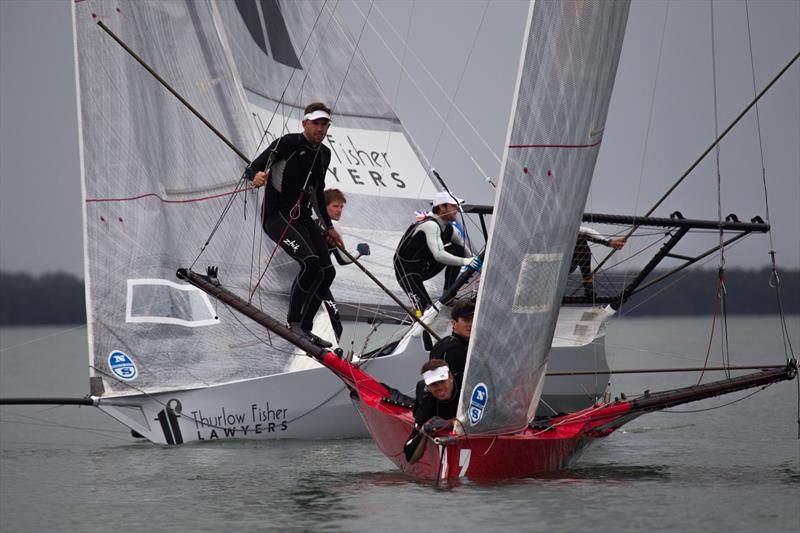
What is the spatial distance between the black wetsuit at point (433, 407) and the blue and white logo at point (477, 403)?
1.07 feet

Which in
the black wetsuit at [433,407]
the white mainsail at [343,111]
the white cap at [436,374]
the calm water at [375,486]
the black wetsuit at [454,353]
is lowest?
the calm water at [375,486]

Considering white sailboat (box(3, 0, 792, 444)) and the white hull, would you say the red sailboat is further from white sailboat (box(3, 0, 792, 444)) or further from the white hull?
the white hull

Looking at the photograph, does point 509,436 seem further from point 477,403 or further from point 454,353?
point 454,353

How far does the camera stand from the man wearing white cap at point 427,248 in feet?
44.8

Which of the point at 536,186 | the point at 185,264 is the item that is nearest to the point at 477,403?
the point at 536,186

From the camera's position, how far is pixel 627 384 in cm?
2070

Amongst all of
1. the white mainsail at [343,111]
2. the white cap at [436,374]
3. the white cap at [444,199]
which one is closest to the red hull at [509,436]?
the white cap at [436,374]

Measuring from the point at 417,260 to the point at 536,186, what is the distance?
427 centimetres

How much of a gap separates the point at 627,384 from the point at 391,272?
5.07 m

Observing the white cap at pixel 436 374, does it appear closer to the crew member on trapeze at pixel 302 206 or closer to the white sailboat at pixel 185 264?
the crew member on trapeze at pixel 302 206

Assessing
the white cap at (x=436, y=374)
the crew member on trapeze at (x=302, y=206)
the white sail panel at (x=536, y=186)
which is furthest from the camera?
the crew member on trapeze at (x=302, y=206)

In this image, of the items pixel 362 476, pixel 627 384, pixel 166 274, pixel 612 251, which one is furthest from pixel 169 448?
pixel 627 384

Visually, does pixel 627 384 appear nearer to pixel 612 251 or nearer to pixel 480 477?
pixel 612 251

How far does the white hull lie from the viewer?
13297 mm
